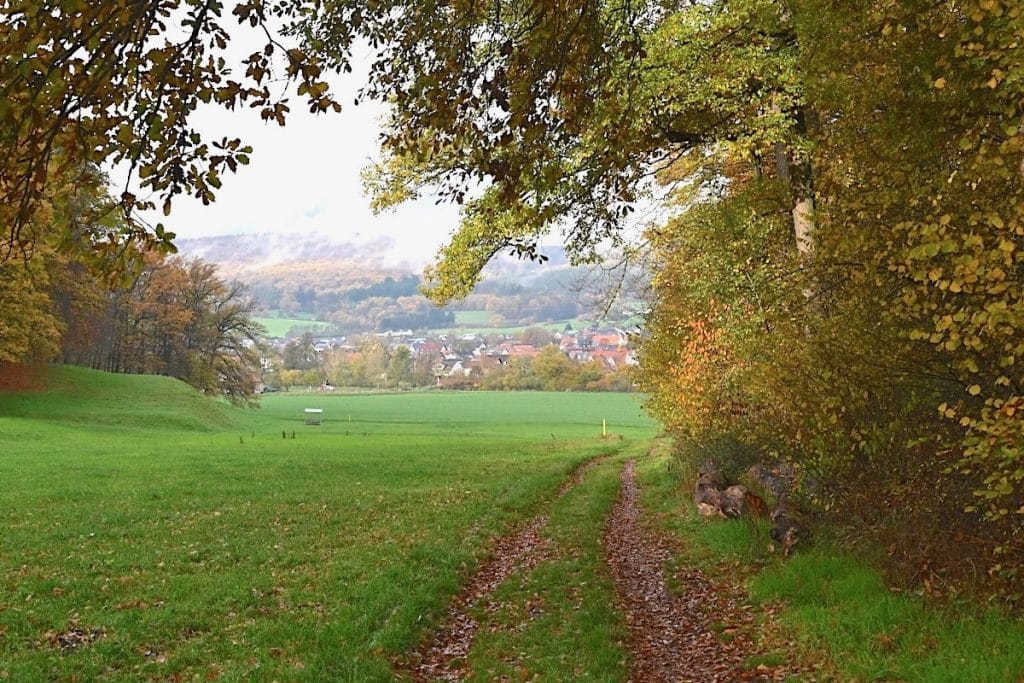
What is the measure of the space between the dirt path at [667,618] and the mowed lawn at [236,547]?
2.96 m

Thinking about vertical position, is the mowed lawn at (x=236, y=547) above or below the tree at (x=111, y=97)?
below

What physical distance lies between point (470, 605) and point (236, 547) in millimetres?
6437

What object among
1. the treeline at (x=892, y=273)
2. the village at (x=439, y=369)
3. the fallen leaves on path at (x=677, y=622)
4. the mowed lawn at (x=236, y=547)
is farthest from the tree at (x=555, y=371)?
the treeline at (x=892, y=273)

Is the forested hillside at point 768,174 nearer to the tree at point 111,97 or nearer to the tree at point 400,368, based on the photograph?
the tree at point 111,97

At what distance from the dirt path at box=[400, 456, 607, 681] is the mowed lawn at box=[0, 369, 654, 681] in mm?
285

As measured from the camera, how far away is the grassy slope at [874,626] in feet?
22.6

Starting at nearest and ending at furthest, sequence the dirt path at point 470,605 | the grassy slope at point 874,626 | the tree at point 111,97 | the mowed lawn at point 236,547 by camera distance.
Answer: the tree at point 111,97
the grassy slope at point 874,626
the dirt path at point 470,605
the mowed lawn at point 236,547

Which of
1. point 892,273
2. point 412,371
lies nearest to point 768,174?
point 892,273

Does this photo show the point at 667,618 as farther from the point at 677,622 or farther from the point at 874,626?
the point at 874,626

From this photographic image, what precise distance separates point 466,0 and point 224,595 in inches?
380

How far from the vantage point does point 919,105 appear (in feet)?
25.5

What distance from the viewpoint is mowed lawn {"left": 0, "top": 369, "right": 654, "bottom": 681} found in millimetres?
8961

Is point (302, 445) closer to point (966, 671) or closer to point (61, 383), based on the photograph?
point (61, 383)

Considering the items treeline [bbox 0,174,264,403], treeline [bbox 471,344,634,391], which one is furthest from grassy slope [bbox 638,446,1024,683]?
treeline [bbox 471,344,634,391]
